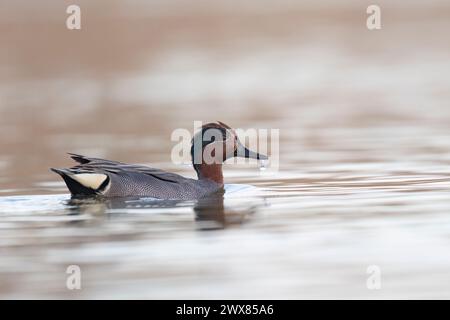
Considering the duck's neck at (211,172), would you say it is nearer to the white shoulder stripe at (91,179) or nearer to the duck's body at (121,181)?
the duck's body at (121,181)

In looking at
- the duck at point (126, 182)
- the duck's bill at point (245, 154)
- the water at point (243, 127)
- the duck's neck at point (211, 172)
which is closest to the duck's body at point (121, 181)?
the duck at point (126, 182)

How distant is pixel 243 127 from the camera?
15398 millimetres

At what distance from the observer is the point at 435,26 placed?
23078 mm

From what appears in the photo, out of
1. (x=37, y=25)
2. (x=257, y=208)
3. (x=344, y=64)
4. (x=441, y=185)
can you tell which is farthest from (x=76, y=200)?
(x=37, y=25)

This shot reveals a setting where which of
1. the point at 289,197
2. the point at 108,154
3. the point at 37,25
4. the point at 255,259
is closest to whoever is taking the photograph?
the point at 255,259

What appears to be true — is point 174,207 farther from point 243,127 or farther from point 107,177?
point 243,127

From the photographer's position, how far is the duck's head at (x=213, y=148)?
38.8 ft

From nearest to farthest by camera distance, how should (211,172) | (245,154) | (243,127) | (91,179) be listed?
1. (91,179)
2. (211,172)
3. (245,154)
4. (243,127)

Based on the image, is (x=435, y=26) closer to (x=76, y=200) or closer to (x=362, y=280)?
(x=76, y=200)

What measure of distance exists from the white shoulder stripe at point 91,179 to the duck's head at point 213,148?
4.19 ft

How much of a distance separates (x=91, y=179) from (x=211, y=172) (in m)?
1.45

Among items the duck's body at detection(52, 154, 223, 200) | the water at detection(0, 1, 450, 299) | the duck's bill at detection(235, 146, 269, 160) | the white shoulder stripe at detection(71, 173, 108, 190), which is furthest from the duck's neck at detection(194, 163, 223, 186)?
the white shoulder stripe at detection(71, 173, 108, 190)

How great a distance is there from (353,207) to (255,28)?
14.0m

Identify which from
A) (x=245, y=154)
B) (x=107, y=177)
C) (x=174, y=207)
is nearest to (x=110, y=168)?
(x=107, y=177)
